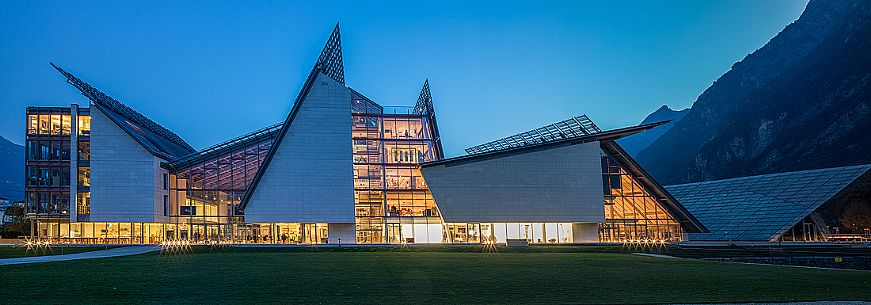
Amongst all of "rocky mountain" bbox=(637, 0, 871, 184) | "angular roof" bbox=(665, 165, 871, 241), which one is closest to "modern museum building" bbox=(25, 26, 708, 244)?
"angular roof" bbox=(665, 165, 871, 241)

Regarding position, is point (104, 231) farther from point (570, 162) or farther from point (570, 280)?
point (570, 280)

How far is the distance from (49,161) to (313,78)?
28014mm

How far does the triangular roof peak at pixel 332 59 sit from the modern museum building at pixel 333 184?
0.14 meters

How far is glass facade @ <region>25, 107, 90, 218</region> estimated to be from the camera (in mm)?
67438

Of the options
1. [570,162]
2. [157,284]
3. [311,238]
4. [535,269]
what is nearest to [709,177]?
[570,162]

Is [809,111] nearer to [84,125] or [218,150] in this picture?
[218,150]

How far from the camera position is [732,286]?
21.7 m

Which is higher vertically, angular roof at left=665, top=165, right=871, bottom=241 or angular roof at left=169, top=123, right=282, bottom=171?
angular roof at left=169, top=123, right=282, bottom=171

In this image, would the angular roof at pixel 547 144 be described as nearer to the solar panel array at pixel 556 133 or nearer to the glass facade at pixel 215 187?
the solar panel array at pixel 556 133

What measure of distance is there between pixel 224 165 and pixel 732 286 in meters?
52.8

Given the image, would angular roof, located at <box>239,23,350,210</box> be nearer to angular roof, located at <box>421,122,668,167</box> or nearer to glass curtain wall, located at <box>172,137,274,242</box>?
glass curtain wall, located at <box>172,137,274,242</box>

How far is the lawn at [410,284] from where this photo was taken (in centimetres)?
1803

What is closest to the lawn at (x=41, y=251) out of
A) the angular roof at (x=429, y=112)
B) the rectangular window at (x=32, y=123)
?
the rectangular window at (x=32, y=123)

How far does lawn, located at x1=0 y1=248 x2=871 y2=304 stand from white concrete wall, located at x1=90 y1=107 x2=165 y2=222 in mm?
34546
